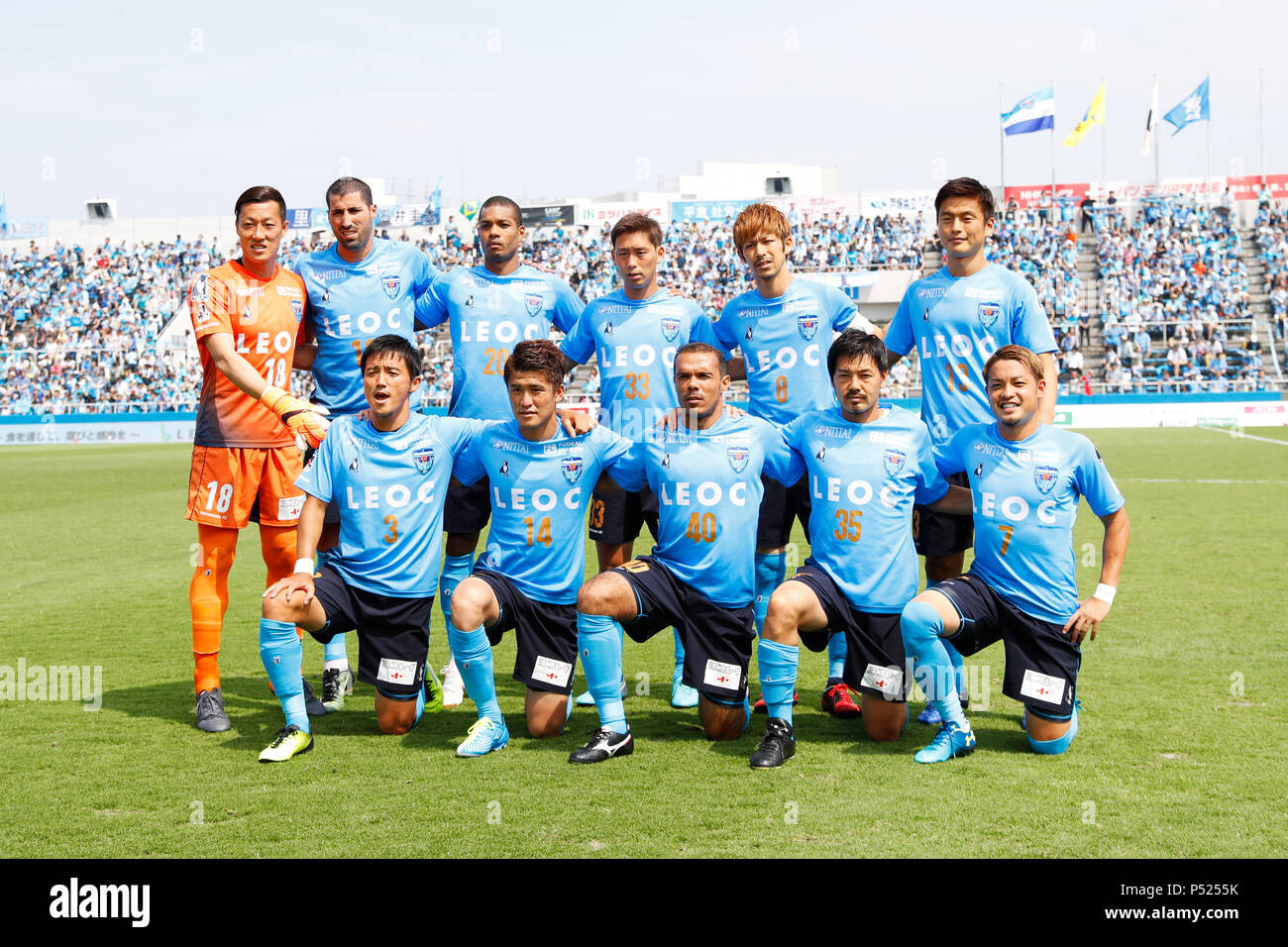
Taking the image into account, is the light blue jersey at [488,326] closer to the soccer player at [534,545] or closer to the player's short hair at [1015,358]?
the soccer player at [534,545]

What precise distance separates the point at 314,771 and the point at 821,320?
3.20m

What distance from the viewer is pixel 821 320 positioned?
574cm

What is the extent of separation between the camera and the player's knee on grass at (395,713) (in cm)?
532

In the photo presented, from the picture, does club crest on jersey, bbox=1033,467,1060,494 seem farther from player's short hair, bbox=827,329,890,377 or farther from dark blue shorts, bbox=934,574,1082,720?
player's short hair, bbox=827,329,890,377

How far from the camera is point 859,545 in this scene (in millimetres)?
5129

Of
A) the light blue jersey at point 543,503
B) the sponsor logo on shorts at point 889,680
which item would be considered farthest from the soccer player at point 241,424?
the sponsor logo on shorts at point 889,680

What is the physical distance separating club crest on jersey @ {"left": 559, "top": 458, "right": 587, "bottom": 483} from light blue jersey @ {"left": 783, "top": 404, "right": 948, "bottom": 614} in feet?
3.47

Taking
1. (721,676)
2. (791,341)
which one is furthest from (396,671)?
(791,341)

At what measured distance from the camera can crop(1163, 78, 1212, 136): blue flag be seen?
139ft

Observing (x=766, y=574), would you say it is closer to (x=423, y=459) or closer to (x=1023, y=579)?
(x=1023, y=579)

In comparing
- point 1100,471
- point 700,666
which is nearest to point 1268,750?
point 1100,471

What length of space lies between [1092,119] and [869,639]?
43775 millimetres

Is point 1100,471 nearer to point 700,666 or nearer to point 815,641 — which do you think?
point 815,641

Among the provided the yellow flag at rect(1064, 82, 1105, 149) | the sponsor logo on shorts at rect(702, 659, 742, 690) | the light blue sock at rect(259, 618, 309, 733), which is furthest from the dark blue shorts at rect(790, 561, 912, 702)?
the yellow flag at rect(1064, 82, 1105, 149)
